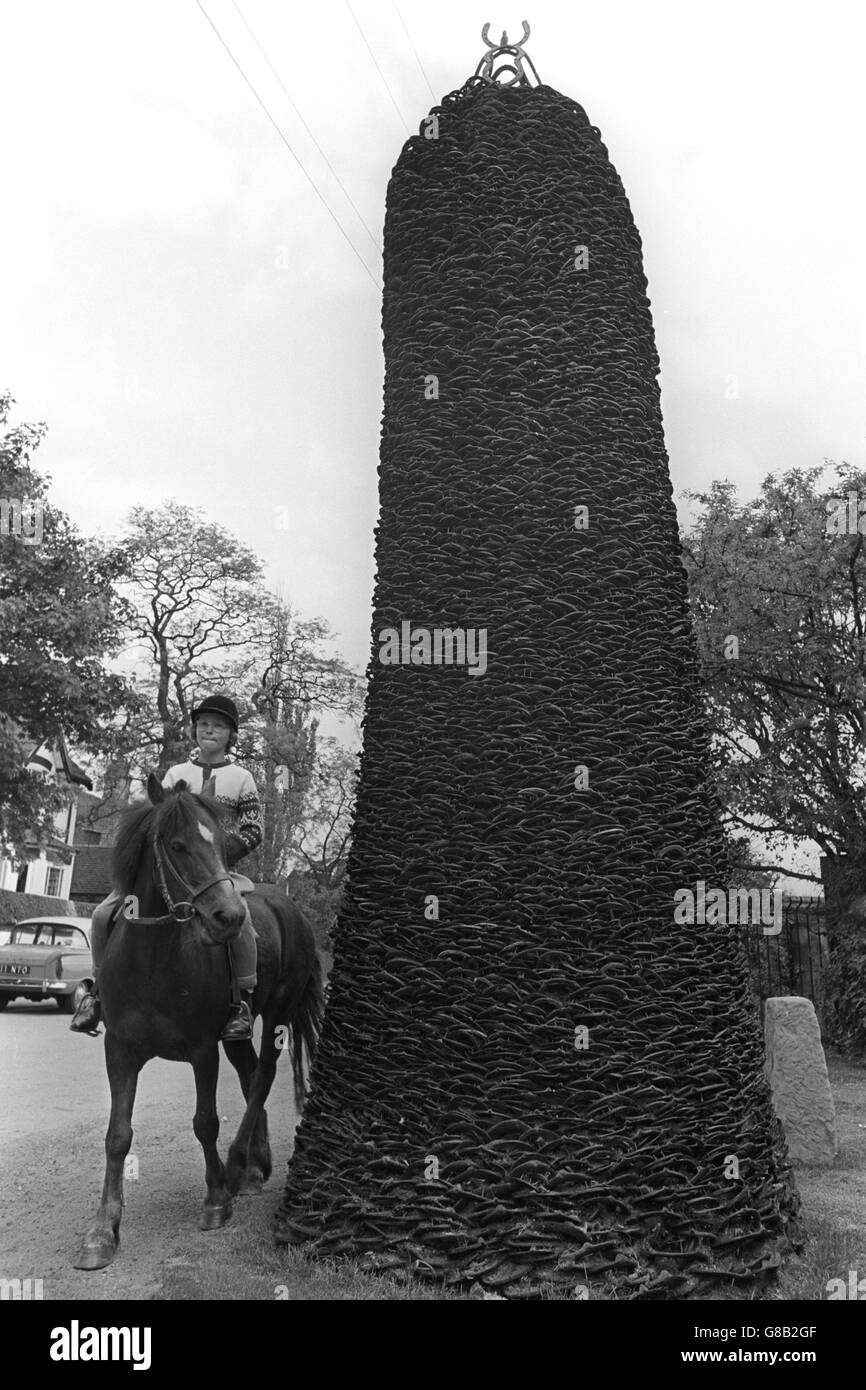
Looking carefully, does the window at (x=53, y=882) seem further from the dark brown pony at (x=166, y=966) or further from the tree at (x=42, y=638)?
the dark brown pony at (x=166, y=966)

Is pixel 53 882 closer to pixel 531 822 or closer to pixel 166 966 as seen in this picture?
pixel 166 966

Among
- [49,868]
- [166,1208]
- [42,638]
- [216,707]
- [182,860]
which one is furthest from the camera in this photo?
[49,868]

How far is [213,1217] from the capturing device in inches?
235

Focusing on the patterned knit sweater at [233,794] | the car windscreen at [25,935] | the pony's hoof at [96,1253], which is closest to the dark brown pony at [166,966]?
the pony's hoof at [96,1253]

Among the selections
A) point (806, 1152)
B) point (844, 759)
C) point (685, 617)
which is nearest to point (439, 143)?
point (685, 617)

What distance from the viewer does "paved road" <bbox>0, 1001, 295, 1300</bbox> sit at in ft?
17.7

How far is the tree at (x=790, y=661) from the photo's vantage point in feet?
50.5

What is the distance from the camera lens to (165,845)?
5.59 meters

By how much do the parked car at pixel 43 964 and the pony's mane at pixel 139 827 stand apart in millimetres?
13166

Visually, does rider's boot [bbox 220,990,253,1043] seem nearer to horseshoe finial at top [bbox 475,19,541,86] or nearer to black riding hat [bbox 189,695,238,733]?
black riding hat [bbox 189,695,238,733]

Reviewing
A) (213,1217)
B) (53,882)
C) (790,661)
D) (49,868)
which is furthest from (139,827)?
(53,882)

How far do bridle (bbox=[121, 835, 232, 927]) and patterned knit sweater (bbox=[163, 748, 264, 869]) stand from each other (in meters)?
0.89

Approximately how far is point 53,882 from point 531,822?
45292 mm
